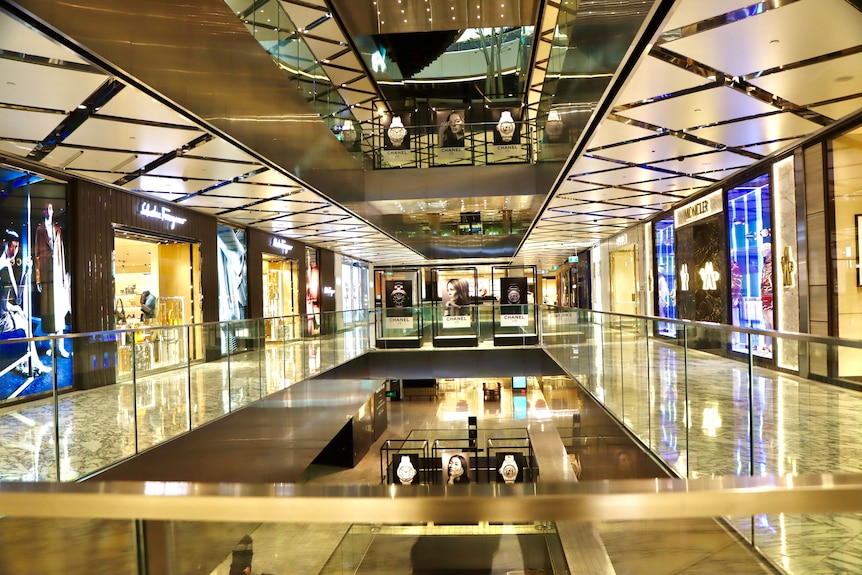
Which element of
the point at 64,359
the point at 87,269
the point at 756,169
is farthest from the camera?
the point at 756,169

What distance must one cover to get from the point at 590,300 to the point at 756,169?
15.8 metres

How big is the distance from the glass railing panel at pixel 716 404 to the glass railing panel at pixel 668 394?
137 millimetres

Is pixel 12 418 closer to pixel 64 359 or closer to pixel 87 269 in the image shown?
pixel 64 359

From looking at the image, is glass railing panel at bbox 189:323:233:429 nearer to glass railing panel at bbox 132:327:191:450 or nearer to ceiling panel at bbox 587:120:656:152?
glass railing panel at bbox 132:327:191:450

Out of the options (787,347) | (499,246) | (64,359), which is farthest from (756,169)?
(499,246)

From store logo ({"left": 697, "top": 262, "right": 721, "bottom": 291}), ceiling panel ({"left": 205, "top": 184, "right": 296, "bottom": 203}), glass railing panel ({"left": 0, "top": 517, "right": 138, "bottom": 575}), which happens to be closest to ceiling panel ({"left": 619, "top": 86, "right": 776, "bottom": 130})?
store logo ({"left": 697, "top": 262, "right": 721, "bottom": 291})

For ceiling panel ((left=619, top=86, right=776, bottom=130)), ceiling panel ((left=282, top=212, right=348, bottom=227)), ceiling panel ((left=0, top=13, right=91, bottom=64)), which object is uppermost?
ceiling panel ((left=619, top=86, right=776, bottom=130))

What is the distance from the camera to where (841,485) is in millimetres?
1098

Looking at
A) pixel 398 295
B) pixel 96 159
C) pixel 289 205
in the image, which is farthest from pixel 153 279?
pixel 398 295

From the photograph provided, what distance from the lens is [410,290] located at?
1825 centimetres

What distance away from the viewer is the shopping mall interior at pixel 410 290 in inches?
48.4

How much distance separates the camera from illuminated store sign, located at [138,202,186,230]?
11.2 meters

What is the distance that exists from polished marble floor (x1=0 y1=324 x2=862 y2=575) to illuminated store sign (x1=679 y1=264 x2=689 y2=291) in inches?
258

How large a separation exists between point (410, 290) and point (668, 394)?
1363 centimetres
